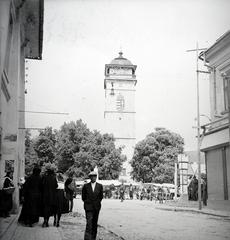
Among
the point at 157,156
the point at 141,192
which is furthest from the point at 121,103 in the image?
the point at 141,192

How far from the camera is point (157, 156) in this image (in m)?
48.5

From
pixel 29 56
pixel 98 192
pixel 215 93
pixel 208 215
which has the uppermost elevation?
pixel 29 56

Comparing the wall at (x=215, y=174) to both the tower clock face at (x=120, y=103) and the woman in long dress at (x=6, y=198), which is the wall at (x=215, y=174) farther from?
the tower clock face at (x=120, y=103)

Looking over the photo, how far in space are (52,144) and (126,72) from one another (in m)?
25.5

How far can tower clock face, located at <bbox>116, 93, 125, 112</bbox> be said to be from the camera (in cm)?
5844

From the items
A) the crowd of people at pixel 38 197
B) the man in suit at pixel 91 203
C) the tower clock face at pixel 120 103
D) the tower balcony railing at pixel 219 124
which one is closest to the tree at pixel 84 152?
the tower clock face at pixel 120 103

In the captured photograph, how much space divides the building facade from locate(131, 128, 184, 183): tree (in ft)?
84.4

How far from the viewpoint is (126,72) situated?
59.3 m

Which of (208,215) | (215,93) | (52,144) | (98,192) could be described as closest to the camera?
(98,192)

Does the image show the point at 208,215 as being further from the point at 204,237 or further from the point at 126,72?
the point at 126,72

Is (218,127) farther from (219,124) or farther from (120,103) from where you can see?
(120,103)

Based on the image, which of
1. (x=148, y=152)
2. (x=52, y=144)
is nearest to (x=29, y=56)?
(x=52, y=144)

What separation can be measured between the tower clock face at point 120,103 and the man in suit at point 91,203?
5068 cm

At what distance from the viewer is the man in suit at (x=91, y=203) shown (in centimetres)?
744
